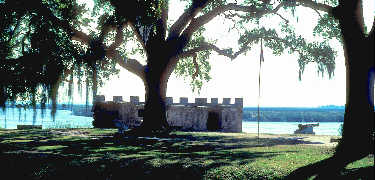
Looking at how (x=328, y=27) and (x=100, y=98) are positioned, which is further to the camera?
(x=100, y=98)

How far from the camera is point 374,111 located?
522 inches

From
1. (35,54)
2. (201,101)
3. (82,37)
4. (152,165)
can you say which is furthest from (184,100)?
(152,165)

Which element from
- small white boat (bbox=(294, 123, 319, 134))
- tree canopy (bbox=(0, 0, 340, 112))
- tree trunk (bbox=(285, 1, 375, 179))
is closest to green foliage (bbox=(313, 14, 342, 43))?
tree canopy (bbox=(0, 0, 340, 112))

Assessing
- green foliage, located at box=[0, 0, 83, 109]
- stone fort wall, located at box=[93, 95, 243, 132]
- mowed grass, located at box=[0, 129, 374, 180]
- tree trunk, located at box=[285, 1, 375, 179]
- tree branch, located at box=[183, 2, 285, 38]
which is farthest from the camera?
stone fort wall, located at box=[93, 95, 243, 132]

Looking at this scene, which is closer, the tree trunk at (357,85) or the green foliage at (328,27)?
the tree trunk at (357,85)

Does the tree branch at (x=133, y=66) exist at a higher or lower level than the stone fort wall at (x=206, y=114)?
higher

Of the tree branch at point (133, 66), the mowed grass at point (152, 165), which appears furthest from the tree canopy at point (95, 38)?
the mowed grass at point (152, 165)

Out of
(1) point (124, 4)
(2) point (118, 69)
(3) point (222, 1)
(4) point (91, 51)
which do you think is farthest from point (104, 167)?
(2) point (118, 69)

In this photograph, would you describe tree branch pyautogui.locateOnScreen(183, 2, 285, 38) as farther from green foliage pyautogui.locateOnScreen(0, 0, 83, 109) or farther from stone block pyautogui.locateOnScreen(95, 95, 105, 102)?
stone block pyautogui.locateOnScreen(95, 95, 105, 102)

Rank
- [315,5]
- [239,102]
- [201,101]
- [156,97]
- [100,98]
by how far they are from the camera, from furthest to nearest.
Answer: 1. [100,98]
2. [201,101]
3. [239,102]
4. [156,97]
5. [315,5]

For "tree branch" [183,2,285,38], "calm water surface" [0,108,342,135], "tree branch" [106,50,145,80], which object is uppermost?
A: "tree branch" [183,2,285,38]

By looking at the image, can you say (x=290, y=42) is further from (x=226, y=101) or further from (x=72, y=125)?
(x=72, y=125)

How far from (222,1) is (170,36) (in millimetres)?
5018

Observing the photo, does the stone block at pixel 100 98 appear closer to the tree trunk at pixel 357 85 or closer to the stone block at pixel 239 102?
the stone block at pixel 239 102
